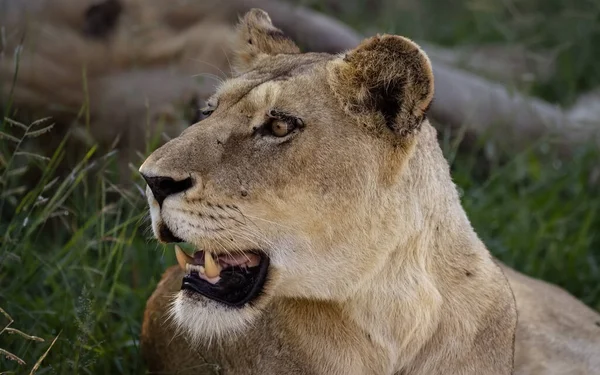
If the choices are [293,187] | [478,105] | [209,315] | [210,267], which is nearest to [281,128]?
[293,187]

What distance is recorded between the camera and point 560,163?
17.5ft

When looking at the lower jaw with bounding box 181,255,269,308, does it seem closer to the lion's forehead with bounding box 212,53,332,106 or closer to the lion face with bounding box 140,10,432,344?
the lion face with bounding box 140,10,432,344

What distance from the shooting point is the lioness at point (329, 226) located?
8.66 ft

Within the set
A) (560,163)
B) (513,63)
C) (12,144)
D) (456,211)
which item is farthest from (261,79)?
(513,63)

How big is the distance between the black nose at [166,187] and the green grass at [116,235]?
0.38 metres

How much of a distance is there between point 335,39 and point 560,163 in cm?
139

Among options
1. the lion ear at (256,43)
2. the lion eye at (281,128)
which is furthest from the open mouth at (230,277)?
the lion ear at (256,43)

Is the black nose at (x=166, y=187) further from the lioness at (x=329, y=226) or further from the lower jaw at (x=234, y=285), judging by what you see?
the lower jaw at (x=234, y=285)

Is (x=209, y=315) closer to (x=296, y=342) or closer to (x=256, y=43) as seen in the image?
(x=296, y=342)

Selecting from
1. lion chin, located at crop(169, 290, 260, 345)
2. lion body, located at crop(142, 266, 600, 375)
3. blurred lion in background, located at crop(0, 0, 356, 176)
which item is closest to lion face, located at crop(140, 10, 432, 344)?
lion chin, located at crop(169, 290, 260, 345)

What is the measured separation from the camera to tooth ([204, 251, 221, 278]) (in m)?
2.71

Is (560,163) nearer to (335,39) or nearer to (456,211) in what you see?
(335,39)

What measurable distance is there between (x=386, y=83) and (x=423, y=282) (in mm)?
584

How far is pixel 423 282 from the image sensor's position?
285 cm
